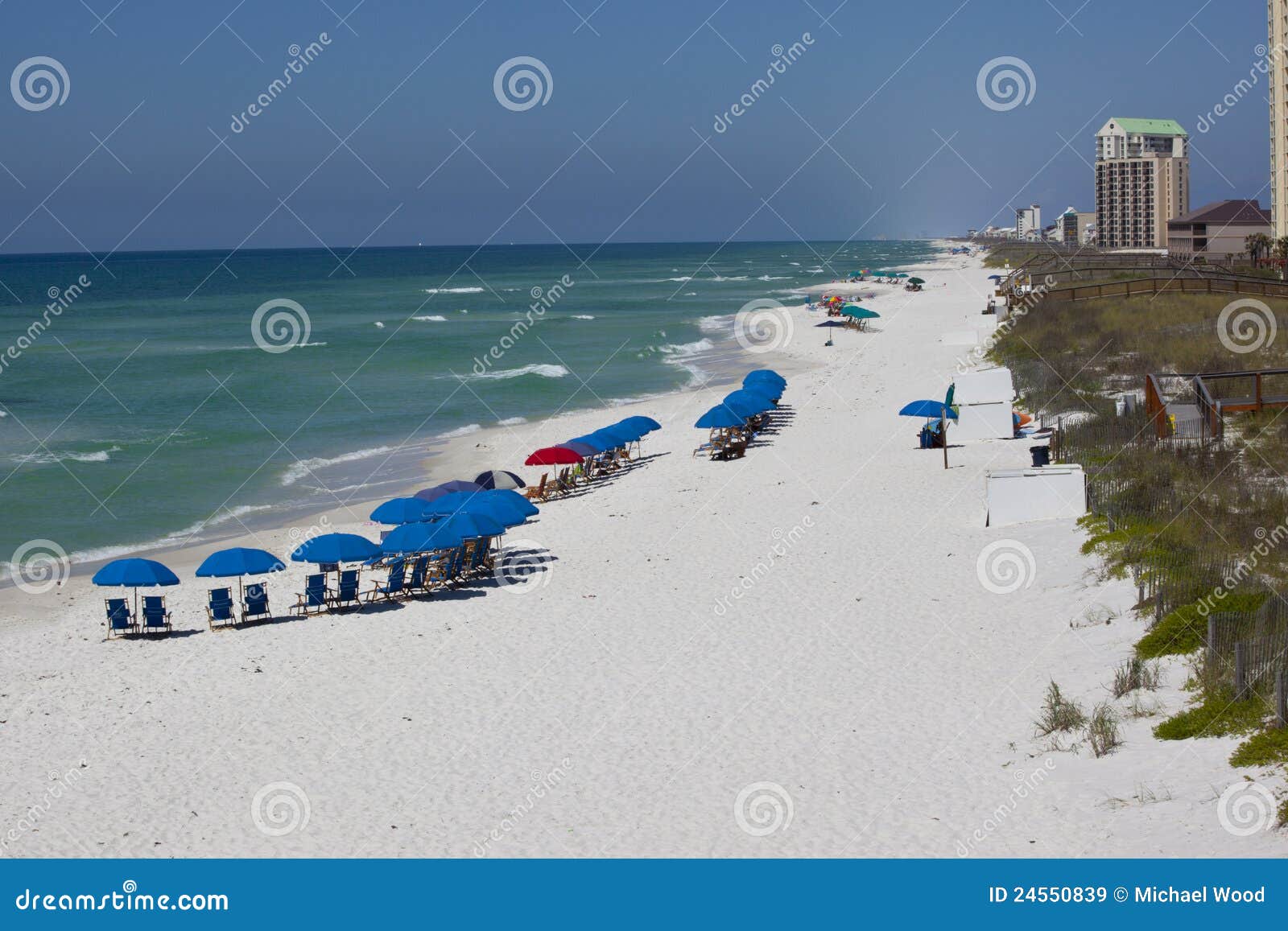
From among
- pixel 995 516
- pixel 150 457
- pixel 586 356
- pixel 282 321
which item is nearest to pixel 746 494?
pixel 995 516

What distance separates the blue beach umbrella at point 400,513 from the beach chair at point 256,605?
210 centimetres

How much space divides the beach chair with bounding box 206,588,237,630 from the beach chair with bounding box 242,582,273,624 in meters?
0.17

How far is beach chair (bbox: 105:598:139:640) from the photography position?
14.2 metres

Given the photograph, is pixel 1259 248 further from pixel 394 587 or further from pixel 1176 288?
pixel 394 587

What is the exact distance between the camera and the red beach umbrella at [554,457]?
2053 centimetres

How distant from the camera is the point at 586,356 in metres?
47.5

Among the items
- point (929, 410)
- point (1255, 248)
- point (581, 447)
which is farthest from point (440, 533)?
point (1255, 248)

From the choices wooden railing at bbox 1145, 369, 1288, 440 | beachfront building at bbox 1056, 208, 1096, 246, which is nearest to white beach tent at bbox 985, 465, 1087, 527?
wooden railing at bbox 1145, 369, 1288, 440

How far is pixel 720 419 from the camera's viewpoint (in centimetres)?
2253

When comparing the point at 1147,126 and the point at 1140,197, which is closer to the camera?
Answer: the point at 1140,197

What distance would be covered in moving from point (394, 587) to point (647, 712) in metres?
5.65

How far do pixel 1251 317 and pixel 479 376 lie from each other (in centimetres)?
2448

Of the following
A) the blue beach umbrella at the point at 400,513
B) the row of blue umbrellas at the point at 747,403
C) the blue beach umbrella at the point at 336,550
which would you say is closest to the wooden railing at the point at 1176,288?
the row of blue umbrellas at the point at 747,403

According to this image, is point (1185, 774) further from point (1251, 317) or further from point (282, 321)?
point (282, 321)
